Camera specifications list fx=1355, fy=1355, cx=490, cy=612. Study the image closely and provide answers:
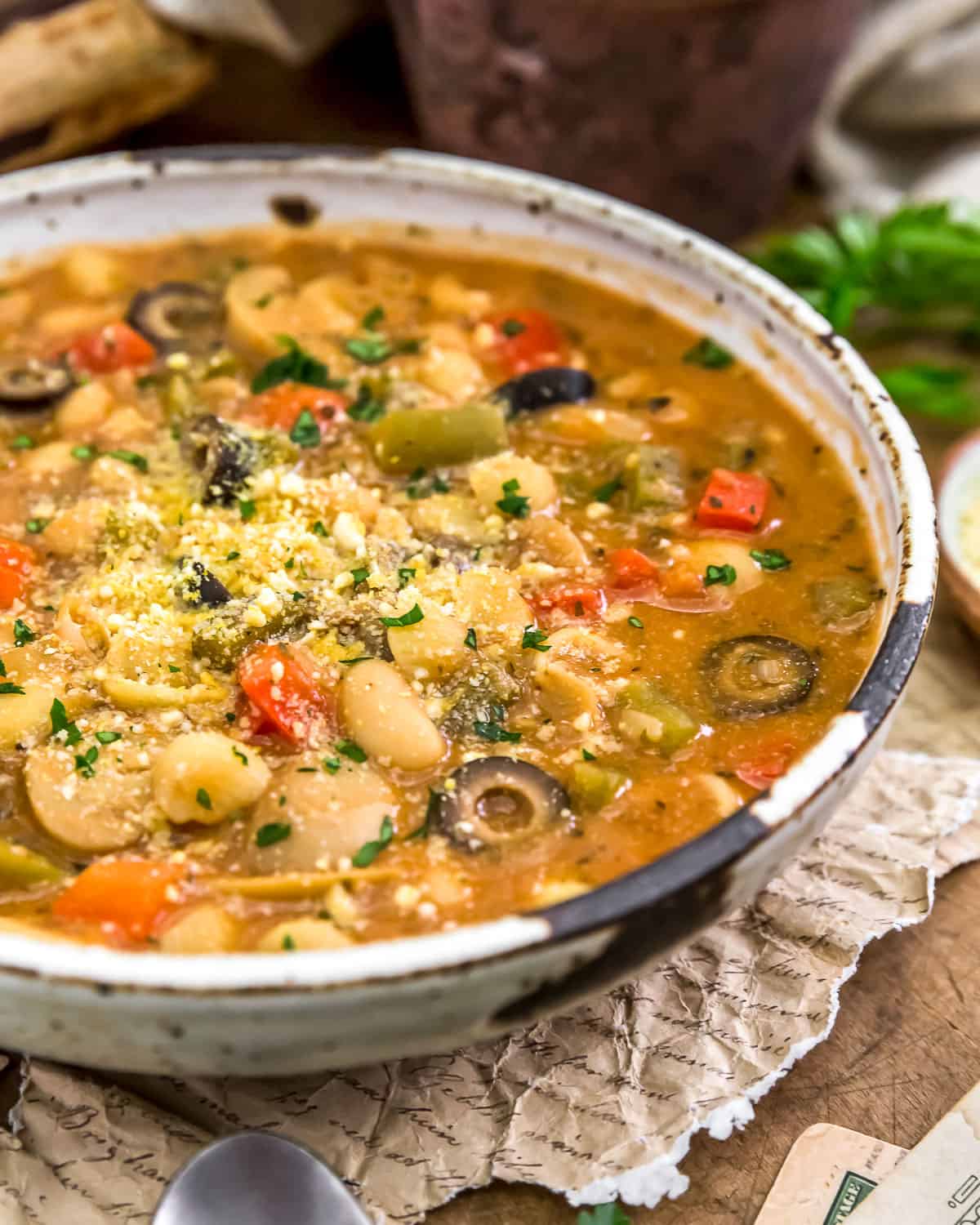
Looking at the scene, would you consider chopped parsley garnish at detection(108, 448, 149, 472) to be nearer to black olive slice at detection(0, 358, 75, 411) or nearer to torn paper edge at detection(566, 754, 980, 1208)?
black olive slice at detection(0, 358, 75, 411)

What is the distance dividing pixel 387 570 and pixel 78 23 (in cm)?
259

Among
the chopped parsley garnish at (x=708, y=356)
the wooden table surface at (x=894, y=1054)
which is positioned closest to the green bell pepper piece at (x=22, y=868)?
the wooden table surface at (x=894, y=1054)

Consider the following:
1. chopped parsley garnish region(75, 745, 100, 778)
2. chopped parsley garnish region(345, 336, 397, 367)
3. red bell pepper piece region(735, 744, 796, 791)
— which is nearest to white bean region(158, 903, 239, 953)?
chopped parsley garnish region(75, 745, 100, 778)

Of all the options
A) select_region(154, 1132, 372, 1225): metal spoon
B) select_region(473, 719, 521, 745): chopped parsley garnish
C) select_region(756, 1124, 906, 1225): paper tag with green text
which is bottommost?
select_region(756, 1124, 906, 1225): paper tag with green text

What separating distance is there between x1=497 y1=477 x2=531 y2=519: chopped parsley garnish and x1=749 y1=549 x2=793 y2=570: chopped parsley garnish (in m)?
0.49

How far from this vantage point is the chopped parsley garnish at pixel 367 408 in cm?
323

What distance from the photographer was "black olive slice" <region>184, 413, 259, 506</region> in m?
2.94

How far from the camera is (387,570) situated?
2760 mm

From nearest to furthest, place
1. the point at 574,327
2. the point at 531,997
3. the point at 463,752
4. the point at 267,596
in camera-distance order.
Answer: the point at 531,997
the point at 463,752
the point at 267,596
the point at 574,327

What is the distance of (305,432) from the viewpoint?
3.16 meters

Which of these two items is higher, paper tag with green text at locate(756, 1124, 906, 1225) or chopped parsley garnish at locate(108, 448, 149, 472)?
chopped parsley garnish at locate(108, 448, 149, 472)

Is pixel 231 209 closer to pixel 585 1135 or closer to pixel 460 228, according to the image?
pixel 460 228

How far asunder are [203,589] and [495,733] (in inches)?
25.9

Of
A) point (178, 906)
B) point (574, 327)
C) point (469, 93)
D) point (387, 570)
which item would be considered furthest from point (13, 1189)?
point (469, 93)
